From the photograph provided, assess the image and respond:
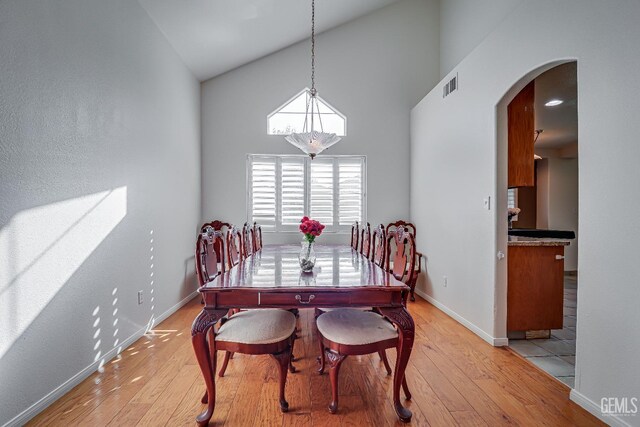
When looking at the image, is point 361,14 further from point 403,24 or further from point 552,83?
point 552,83

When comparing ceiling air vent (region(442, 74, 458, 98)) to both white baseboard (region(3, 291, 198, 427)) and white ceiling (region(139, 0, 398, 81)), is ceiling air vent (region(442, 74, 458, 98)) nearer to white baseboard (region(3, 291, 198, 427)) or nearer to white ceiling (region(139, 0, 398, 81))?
white ceiling (region(139, 0, 398, 81))

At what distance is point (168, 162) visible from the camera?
365 cm

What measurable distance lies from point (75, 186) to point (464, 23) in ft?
16.1

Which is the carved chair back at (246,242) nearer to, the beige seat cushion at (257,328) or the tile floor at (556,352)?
the beige seat cushion at (257,328)

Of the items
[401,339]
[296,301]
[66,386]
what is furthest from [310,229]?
[66,386]

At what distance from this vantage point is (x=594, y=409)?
1810 millimetres

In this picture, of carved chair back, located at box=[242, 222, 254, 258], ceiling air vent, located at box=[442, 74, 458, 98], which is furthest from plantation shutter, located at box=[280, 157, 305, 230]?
ceiling air vent, located at box=[442, 74, 458, 98]

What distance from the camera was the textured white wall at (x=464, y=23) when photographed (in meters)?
3.70

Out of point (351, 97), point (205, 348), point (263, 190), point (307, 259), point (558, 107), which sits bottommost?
point (205, 348)

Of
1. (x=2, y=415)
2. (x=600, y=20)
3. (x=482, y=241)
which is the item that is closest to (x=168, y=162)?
(x=2, y=415)

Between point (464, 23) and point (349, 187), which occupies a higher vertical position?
point (464, 23)

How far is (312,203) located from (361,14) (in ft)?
9.97

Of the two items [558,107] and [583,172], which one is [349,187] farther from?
[583,172]

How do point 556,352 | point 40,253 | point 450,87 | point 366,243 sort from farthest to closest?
point 450,87 < point 366,243 < point 556,352 < point 40,253
